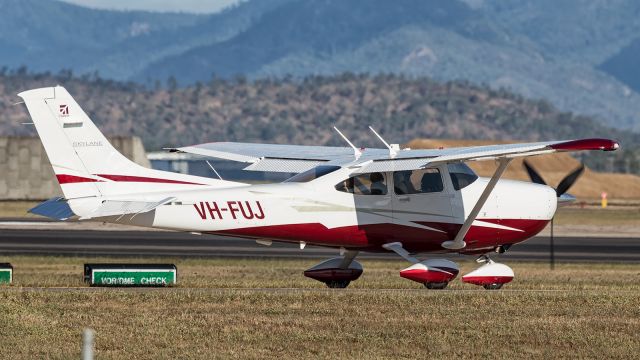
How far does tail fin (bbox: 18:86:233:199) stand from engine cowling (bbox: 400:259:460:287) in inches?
171

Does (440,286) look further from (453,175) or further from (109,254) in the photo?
(109,254)

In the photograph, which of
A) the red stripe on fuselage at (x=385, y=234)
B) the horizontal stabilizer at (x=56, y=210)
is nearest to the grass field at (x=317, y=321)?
the red stripe on fuselage at (x=385, y=234)

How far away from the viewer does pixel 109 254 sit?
37.4m

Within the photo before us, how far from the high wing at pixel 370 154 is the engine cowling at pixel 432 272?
5.90 feet

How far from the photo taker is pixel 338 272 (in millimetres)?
24000

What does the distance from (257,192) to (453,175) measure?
346 centimetres

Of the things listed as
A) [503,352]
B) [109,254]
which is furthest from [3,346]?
[109,254]

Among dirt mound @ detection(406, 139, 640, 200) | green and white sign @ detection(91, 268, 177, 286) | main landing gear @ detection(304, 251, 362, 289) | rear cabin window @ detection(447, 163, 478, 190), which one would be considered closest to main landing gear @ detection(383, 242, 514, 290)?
main landing gear @ detection(304, 251, 362, 289)

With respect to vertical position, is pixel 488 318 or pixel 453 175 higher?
pixel 453 175

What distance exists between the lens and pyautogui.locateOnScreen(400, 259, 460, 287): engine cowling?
2253cm

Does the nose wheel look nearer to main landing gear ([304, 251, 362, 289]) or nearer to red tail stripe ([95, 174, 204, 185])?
main landing gear ([304, 251, 362, 289])

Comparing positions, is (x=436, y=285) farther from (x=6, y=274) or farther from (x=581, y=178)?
(x=581, y=178)

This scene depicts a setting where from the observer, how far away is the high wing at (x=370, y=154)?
2080 centimetres

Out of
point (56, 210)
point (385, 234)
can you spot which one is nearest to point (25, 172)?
point (56, 210)
